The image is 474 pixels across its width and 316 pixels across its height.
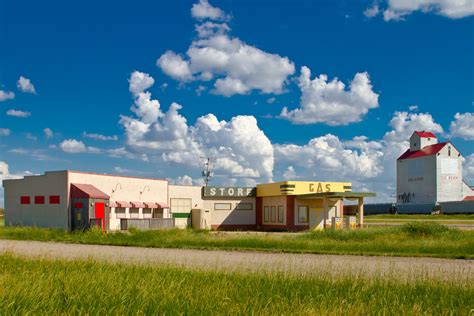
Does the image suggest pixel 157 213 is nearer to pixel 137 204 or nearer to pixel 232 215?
pixel 137 204

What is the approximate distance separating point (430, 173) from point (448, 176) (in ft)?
9.12

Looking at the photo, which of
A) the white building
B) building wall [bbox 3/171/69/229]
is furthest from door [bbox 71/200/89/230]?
the white building

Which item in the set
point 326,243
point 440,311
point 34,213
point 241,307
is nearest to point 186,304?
point 241,307

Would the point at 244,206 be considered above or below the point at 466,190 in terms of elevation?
below

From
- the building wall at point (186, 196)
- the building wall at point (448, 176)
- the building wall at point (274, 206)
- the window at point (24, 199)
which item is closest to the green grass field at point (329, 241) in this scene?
the window at point (24, 199)

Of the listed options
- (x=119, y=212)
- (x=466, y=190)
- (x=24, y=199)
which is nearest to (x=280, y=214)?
(x=119, y=212)

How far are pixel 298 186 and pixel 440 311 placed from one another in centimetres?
3888

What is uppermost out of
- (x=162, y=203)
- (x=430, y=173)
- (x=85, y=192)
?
(x=430, y=173)

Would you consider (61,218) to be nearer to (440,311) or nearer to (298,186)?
(298,186)

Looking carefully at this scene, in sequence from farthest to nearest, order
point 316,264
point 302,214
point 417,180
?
point 417,180 < point 302,214 < point 316,264

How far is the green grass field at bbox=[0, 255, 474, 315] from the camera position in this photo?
782cm

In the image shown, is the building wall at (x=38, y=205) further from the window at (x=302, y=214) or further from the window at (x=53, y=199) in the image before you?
the window at (x=302, y=214)

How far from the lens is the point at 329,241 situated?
83.6 ft

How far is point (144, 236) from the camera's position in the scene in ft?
95.0
